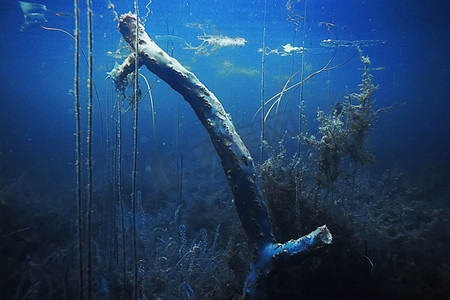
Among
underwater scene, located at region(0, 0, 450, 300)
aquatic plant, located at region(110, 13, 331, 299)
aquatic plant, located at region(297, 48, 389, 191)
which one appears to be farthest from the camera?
aquatic plant, located at region(297, 48, 389, 191)

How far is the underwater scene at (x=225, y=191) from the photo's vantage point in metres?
4.20

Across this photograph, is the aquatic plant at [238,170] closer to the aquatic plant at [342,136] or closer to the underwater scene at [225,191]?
the underwater scene at [225,191]

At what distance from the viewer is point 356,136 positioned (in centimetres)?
551

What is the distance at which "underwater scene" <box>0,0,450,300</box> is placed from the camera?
13.8ft

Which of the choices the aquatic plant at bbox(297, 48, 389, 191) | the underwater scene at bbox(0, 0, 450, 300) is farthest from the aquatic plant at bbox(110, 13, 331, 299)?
the aquatic plant at bbox(297, 48, 389, 191)

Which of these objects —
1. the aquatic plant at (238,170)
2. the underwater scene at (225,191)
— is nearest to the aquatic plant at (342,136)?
the underwater scene at (225,191)

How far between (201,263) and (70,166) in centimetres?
1649

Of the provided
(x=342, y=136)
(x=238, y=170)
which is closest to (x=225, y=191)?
A: (x=342, y=136)

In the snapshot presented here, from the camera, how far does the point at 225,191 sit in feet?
40.1

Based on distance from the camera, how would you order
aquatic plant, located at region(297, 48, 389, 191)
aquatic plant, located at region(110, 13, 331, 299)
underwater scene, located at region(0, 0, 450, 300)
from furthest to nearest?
aquatic plant, located at region(297, 48, 389, 191) < underwater scene, located at region(0, 0, 450, 300) < aquatic plant, located at region(110, 13, 331, 299)

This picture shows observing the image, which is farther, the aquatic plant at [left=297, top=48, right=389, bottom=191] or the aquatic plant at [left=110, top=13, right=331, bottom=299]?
the aquatic plant at [left=297, top=48, right=389, bottom=191]

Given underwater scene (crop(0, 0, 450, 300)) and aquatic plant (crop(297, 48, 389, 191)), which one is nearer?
underwater scene (crop(0, 0, 450, 300))

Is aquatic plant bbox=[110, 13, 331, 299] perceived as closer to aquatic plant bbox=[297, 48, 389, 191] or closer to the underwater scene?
the underwater scene

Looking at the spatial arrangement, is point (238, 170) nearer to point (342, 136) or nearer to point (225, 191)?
point (342, 136)
